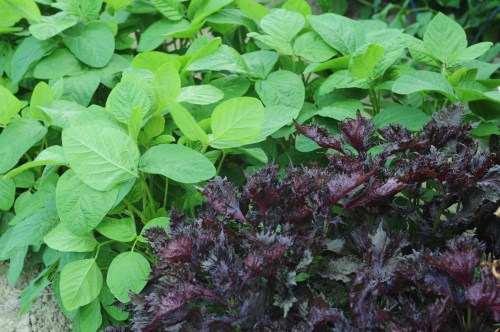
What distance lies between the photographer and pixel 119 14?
89.4 inches

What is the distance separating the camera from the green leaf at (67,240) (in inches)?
61.0

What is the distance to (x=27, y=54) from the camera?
205 cm

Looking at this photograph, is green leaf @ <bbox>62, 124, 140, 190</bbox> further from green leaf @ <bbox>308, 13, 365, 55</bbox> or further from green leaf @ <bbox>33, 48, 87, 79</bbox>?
green leaf @ <bbox>308, 13, 365, 55</bbox>

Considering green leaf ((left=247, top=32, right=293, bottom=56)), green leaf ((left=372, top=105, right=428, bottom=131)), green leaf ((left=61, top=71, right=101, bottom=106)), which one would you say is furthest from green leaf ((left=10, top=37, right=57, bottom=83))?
green leaf ((left=372, top=105, right=428, bottom=131))

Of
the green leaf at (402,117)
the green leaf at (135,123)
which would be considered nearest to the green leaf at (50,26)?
the green leaf at (135,123)

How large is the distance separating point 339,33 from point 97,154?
84cm

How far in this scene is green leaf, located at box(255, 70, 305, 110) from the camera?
5.75ft

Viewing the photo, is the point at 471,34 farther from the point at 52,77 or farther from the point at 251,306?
the point at 251,306

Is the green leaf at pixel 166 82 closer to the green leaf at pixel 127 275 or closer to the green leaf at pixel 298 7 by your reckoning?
the green leaf at pixel 127 275

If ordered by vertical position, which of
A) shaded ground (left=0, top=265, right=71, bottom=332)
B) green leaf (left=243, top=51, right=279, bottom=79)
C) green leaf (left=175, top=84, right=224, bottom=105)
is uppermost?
green leaf (left=175, top=84, right=224, bottom=105)

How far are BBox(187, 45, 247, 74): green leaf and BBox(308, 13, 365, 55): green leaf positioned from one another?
0.26 metres

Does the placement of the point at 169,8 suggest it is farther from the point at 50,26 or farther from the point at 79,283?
the point at 79,283

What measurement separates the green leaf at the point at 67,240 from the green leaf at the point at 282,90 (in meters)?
0.60

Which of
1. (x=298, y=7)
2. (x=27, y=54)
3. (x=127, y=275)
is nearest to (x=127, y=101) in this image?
(x=127, y=275)
